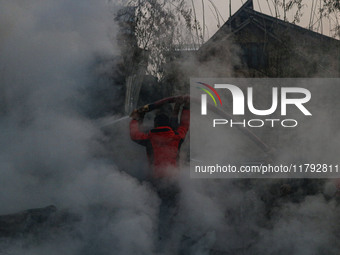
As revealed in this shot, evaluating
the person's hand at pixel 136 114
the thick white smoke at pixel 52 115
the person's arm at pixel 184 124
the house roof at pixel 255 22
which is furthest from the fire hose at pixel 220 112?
the house roof at pixel 255 22

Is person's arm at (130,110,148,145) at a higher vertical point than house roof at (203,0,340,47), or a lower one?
lower

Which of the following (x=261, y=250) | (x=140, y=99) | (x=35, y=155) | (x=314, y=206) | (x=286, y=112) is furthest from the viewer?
(x=140, y=99)

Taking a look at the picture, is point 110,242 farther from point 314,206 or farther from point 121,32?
point 121,32

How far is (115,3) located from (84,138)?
181cm

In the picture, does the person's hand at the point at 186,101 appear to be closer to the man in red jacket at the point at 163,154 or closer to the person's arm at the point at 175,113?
the person's arm at the point at 175,113

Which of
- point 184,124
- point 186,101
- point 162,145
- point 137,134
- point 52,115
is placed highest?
point 186,101

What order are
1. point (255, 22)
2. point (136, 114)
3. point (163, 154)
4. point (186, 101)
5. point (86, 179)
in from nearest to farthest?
point (86, 179) < point (163, 154) < point (136, 114) < point (186, 101) < point (255, 22)

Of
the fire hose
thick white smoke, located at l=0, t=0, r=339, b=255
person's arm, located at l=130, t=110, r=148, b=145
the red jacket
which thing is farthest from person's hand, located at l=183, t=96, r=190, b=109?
thick white smoke, located at l=0, t=0, r=339, b=255

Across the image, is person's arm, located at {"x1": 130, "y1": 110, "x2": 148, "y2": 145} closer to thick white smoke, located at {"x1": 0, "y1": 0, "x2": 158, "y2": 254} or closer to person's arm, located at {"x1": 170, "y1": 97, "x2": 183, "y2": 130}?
thick white smoke, located at {"x1": 0, "y1": 0, "x2": 158, "y2": 254}

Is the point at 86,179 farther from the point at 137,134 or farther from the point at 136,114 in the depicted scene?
the point at 136,114

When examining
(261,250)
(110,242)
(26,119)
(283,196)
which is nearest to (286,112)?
(283,196)

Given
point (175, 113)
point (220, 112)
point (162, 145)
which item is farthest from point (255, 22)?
point (162, 145)

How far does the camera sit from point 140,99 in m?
6.39

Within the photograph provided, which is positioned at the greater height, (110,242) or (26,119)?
(26,119)
